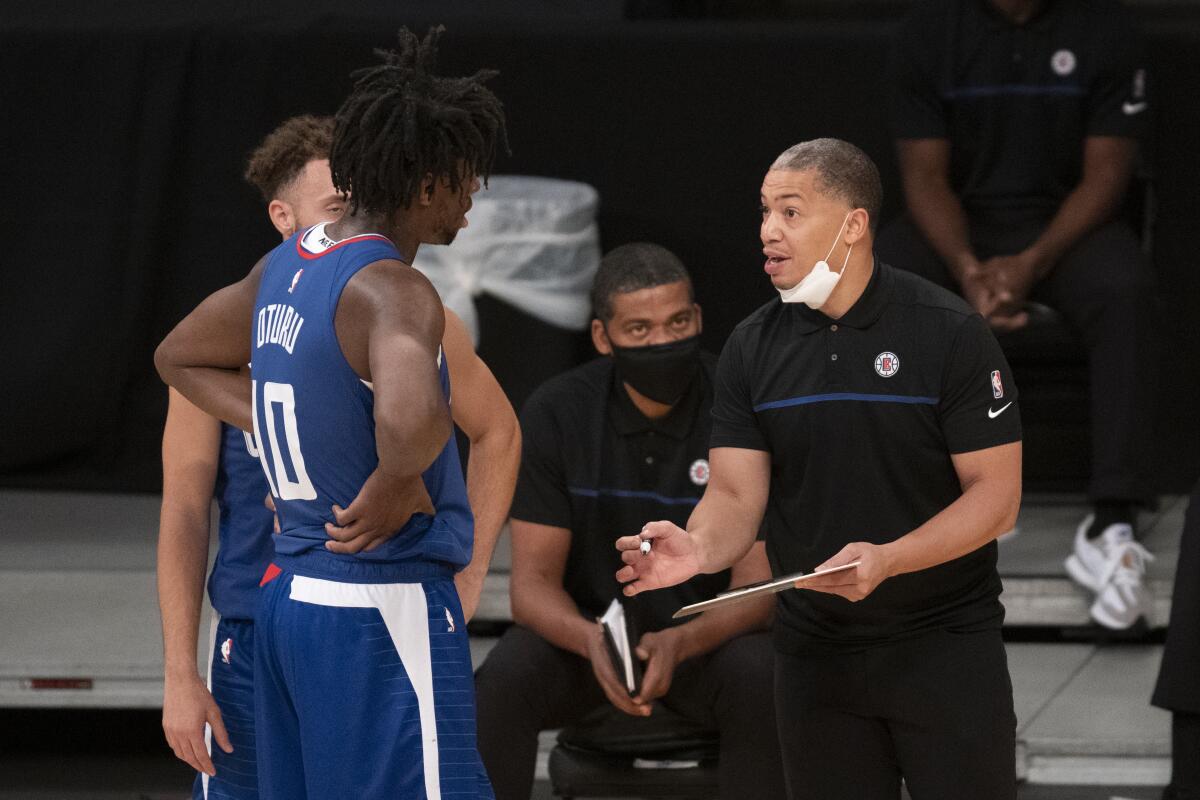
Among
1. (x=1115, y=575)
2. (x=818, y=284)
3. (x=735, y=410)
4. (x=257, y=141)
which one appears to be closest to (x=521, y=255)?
(x=257, y=141)

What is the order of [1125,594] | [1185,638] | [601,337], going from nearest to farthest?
[1185,638]
[601,337]
[1125,594]

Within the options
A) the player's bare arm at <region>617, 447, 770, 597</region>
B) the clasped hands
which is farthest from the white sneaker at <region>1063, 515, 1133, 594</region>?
the player's bare arm at <region>617, 447, 770, 597</region>

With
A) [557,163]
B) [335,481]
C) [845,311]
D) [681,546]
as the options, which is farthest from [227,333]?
[557,163]

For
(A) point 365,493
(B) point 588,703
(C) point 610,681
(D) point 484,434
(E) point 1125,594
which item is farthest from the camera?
(E) point 1125,594

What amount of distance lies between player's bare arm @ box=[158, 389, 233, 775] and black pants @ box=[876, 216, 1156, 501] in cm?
251

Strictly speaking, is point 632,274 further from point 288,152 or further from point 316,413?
point 316,413

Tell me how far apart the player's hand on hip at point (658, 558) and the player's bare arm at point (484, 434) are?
23 cm

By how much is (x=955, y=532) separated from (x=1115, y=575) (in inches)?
75.1

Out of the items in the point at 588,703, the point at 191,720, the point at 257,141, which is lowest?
the point at 588,703

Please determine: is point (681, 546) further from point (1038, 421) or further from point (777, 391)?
point (1038, 421)

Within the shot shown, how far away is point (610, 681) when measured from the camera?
12.0 ft

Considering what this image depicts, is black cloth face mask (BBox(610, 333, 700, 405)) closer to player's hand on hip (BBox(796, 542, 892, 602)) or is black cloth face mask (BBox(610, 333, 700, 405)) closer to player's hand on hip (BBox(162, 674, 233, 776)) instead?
player's hand on hip (BBox(796, 542, 892, 602))

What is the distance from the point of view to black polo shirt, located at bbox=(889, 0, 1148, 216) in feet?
16.0

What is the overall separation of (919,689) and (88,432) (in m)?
3.50
